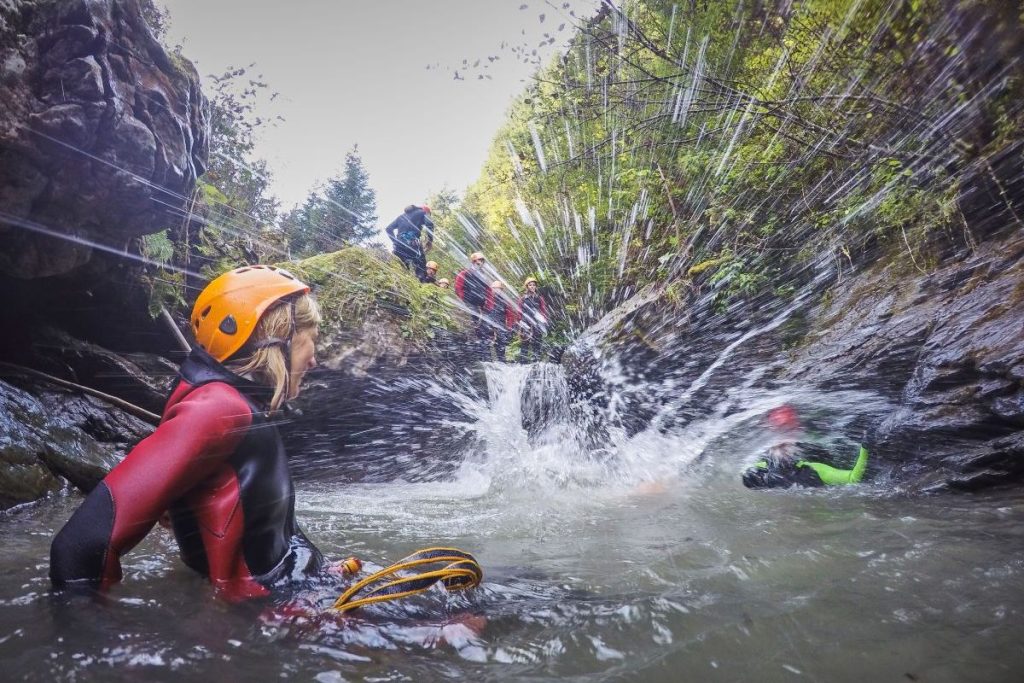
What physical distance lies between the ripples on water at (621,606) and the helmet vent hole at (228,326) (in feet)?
3.16

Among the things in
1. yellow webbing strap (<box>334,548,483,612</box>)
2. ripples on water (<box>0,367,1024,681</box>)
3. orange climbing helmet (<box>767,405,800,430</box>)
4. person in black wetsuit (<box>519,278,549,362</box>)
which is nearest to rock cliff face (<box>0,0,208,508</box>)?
ripples on water (<box>0,367,1024,681</box>)

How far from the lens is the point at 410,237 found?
10703 mm

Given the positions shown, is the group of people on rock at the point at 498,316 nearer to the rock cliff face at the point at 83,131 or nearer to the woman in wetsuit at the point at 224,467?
the rock cliff face at the point at 83,131

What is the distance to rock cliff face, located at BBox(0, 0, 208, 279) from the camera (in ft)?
10.7

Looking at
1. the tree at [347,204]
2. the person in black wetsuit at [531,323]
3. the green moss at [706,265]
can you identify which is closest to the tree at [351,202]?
the tree at [347,204]

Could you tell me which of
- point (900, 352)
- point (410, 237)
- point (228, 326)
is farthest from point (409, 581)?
point (410, 237)

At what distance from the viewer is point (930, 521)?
118 inches

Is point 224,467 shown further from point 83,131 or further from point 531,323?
point 531,323

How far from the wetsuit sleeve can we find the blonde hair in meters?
0.23

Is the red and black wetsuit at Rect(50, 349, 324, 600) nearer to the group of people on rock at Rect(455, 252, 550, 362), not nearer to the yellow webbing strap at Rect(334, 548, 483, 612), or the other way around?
the yellow webbing strap at Rect(334, 548, 483, 612)

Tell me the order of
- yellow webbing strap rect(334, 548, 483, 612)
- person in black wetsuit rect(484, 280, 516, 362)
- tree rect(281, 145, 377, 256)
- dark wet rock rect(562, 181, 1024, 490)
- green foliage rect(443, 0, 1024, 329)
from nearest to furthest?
yellow webbing strap rect(334, 548, 483, 612) → dark wet rock rect(562, 181, 1024, 490) → green foliage rect(443, 0, 1024, 329) → person in black wetsuit rect(484, 280, 516, 362) → tree rect(281, 145, 377, 256)

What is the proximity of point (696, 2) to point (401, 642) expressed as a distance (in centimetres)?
877

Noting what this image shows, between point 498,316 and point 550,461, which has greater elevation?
point 498,316

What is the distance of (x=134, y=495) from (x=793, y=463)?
17.4 feet
